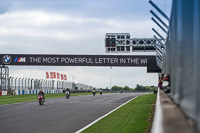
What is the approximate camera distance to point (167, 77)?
7.27m

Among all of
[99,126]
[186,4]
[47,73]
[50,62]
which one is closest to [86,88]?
[47,73]

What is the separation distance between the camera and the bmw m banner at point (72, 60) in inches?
2095

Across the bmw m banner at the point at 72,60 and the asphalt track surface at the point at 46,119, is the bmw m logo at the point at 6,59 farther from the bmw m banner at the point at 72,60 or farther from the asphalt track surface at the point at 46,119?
the asphalt track surface at the point at 46,119

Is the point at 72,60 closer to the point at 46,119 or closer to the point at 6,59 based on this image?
the point at 6,59

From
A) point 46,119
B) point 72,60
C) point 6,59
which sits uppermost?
point 6,59

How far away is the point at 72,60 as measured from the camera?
54688 mm

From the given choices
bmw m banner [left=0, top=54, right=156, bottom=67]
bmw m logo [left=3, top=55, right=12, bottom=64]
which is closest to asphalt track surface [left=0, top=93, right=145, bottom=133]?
bmw m banner [left=0, top=54, right=156, bottom=67]

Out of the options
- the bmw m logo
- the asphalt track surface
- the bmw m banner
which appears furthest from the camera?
the bmw m logo

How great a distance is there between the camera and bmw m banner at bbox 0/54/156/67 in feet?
175

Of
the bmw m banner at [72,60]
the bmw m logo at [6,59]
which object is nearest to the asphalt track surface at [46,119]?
the bmw m banner at [72,60]

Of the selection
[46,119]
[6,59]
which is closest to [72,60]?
[6,59]

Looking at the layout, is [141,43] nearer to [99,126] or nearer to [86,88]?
[99,126]

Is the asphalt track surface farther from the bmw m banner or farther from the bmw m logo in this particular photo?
the bmw m logo

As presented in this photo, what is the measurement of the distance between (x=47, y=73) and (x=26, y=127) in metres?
66.6
